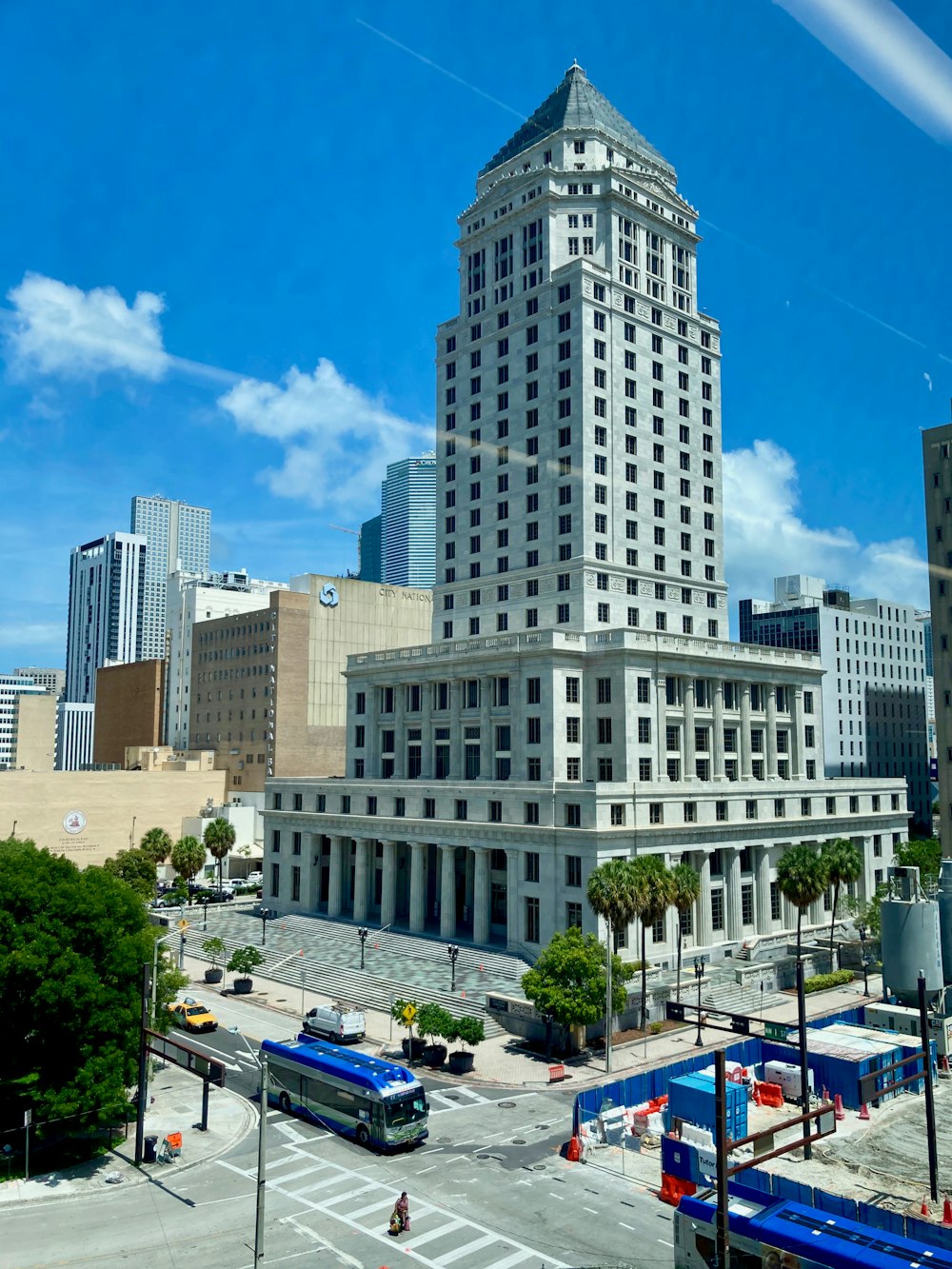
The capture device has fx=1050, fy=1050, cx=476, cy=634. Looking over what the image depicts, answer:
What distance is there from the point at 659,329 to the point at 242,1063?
256 feet

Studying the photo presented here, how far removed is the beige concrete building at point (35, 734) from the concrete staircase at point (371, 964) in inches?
3695

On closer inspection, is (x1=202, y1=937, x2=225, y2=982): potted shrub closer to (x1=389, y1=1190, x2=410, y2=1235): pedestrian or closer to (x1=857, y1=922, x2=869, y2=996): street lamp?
(x1=857, y1=922, x2=869, y2=996): street lamp

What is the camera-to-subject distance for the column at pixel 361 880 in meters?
100

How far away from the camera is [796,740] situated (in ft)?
336

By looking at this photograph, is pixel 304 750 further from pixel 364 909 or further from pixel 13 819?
pixel 364 909

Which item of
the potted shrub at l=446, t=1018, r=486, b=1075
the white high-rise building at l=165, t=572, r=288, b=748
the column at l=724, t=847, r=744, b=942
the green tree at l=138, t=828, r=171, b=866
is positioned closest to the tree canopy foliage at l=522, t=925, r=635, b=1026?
the potted shrub at l=446, t=1018, r=486, b=1075

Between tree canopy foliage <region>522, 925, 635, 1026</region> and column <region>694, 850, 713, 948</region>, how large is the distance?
2468 centimetres

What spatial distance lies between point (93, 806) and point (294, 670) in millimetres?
35380

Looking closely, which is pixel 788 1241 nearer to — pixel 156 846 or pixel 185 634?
pixel 156 846

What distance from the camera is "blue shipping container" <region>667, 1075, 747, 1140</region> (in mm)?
46344

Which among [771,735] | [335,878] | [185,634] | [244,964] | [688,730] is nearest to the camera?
[244,964]

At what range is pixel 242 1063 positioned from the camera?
201 ft

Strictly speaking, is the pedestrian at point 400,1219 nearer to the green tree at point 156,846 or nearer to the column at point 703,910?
the column at point 703,910

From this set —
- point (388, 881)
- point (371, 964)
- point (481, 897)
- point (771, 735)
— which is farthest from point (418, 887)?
point (771, 735)
